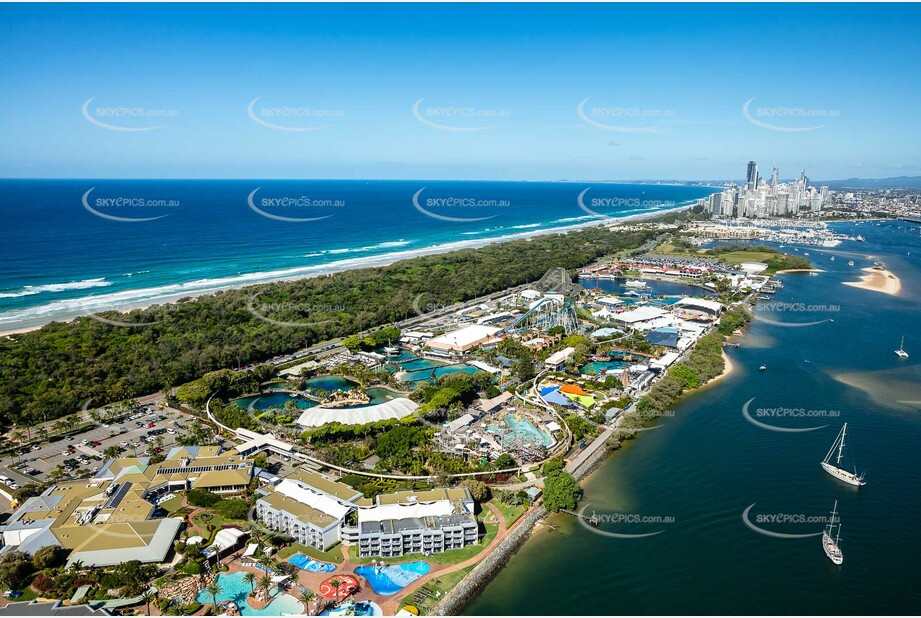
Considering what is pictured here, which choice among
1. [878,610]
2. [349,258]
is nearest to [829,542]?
[878,610]

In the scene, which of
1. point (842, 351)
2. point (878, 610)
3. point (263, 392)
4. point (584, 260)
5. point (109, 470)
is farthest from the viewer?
point (584, 260)

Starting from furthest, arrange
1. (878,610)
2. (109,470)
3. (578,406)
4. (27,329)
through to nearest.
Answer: (27,329) → (578,406) → (109,470) → (878,610)

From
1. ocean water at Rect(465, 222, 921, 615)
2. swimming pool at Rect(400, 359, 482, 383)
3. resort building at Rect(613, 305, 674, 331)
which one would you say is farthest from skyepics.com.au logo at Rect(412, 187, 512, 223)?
ocean water at Rect(465, 222, 921, 615)

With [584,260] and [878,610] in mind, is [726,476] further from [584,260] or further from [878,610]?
[584,260]

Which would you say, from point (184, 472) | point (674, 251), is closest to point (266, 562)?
point (184, 472)

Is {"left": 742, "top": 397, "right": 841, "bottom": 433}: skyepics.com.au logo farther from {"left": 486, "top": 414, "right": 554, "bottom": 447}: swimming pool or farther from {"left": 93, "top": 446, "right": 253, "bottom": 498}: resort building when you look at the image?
{"left": 93, "top": 446, "right": 253, "bottom": 498}: resort building

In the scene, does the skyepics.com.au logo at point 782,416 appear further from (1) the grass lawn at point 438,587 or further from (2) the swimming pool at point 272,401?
(2) the swimming pool at point 272,401

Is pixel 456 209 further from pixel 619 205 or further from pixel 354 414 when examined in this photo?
pixel 354 414

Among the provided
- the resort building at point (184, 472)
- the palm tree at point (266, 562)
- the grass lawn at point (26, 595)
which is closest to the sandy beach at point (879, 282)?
the resort building at point (184, 472)

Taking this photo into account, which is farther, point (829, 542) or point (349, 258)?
point (349, 258)
